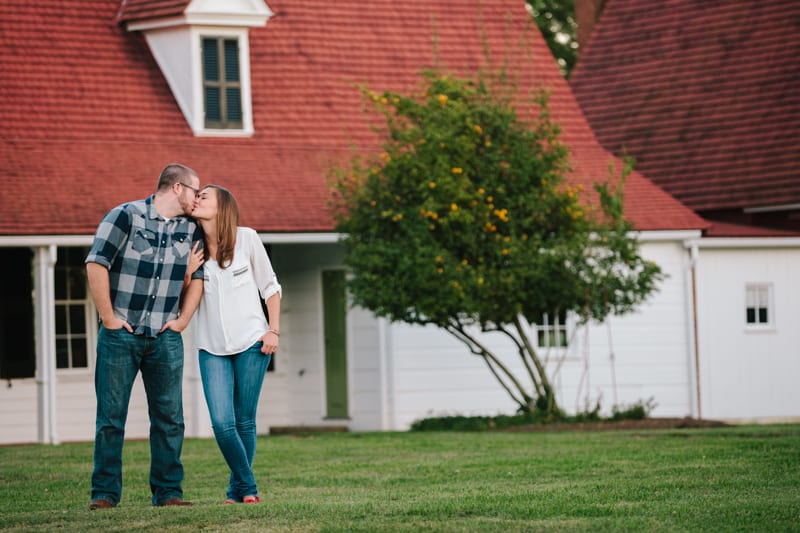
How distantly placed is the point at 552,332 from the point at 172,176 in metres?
13.4

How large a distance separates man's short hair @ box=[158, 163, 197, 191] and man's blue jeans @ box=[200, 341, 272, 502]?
103cm

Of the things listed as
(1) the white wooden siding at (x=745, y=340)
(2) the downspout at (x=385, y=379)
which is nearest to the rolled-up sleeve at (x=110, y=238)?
(2) the downspout at (x=385, y=379)

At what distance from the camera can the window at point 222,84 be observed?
68.6ft

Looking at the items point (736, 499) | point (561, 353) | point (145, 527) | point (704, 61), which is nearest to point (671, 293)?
point (561, 353)

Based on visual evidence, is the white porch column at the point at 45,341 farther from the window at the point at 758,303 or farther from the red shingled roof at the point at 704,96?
the red shingled roof at the point at 704,96

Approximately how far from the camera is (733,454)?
12398mm

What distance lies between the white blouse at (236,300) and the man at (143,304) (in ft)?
0.30

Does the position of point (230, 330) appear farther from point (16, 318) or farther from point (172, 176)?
point (16, 318)

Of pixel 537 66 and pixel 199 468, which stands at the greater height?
pixel 537 66

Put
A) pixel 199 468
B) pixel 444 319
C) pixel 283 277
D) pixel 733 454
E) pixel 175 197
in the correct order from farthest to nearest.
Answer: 1. pixel 283 277
2. pixel 444 319
3. pixel 199 468
4. pixel 733 454
5. pixel 175 197

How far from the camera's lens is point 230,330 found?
873cm

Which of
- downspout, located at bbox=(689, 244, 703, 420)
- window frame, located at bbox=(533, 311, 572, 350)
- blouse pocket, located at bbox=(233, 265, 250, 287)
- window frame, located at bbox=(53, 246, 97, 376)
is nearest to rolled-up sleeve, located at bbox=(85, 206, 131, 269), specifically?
blouse pocket, located at bbox=(233, 265, 250, 287)

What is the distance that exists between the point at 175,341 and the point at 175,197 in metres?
0.87

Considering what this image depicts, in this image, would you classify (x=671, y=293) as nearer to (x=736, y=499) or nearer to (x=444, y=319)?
(x=444, y=319)
